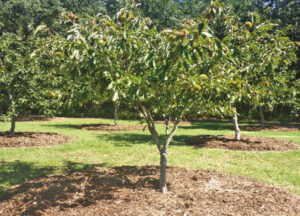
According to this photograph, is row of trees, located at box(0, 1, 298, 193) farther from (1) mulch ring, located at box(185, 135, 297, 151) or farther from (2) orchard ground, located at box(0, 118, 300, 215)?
(1) mulch ring, located at box(185, 135, 297, 151)

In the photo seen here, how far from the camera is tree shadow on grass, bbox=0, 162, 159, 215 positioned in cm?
384

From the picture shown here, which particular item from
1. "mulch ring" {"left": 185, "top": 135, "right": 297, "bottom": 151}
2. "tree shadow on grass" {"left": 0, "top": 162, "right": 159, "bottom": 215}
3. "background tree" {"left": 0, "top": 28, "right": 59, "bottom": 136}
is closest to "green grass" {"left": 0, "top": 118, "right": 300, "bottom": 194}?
"mulch ring" {"left": 185, "top": 135, "right": 297, "bottom": 151}

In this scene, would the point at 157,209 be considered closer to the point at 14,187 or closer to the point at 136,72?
the point at 136,72

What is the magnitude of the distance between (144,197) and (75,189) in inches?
53.3

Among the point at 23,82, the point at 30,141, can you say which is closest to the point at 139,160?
→ the point at 30,141

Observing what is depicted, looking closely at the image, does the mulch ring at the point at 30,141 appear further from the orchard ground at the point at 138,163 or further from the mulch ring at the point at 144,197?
the mulch ring at the point at 144,197

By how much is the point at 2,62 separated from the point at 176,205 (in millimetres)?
9501

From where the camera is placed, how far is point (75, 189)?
4438 mm

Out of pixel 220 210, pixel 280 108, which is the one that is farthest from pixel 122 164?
pixel 280 108

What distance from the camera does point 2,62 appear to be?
987 centimetres

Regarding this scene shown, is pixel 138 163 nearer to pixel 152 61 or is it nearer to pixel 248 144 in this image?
pixel 152 61

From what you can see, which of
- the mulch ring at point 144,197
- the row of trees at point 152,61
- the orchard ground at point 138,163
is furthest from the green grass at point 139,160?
the row of trees at point 152,61

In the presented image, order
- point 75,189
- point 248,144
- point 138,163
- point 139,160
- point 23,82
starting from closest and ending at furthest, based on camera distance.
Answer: point 75,189, point 138,163, point 139,160, point 248,144, point 23,82

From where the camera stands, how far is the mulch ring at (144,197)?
359 centimetres
